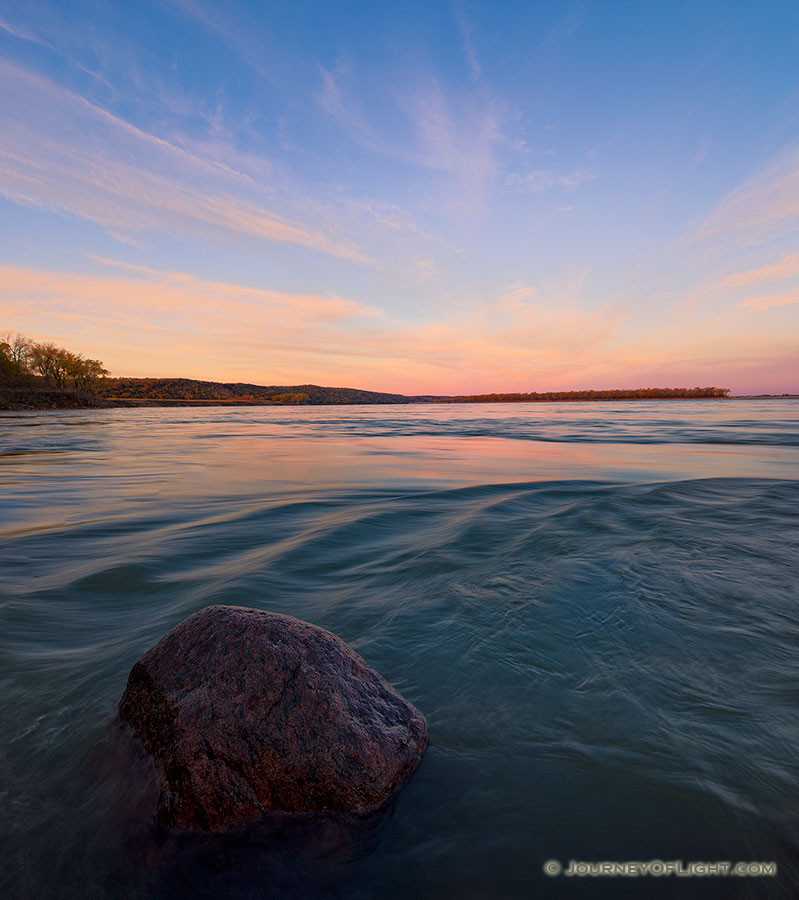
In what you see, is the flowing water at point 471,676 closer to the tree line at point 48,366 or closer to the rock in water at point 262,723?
the rock in water at point 262,723

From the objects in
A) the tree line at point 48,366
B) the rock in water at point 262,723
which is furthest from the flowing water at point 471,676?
the tree line at point 48,366

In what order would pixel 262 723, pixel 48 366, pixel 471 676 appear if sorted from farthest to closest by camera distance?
pixel 48 366, pixel 471 676, pixel 262 723

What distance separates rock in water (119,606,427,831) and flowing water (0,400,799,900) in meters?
0.11

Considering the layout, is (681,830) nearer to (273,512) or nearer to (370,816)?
(370,816)

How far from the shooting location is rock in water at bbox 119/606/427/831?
1.68 metres

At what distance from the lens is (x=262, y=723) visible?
69.6 inches

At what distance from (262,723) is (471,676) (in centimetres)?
136

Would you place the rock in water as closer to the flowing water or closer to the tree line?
the flowing water

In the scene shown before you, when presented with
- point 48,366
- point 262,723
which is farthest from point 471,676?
point 48,366

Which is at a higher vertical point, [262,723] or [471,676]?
[262,723]

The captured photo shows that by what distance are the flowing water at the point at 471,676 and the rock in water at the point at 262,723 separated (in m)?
0.11

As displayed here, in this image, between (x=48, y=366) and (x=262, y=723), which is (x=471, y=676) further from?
(x=48, y=366)

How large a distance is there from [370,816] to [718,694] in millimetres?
2011

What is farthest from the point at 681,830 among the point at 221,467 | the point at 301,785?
the point at 221,467
